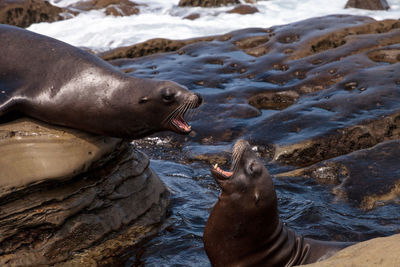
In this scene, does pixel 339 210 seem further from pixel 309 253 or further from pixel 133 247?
pixel 133 247

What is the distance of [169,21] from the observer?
23.8m

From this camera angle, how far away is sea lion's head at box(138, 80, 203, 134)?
534 centimetres

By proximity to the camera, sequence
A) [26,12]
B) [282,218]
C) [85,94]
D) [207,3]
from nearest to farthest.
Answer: [85,94], [282,218], [26,12], [207,3]

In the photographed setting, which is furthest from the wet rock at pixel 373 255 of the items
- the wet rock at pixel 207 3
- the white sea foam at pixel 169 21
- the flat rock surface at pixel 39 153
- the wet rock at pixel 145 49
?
the wet rock at pixel 207 3

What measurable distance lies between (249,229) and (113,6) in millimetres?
23465

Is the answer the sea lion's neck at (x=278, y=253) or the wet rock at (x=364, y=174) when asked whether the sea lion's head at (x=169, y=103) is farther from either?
the wet rock at (x=364, y=174)

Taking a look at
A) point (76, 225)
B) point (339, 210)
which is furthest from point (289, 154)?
point (76, 225)

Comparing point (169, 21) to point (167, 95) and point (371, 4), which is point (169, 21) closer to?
point (371, 4)

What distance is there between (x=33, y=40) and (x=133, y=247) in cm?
246

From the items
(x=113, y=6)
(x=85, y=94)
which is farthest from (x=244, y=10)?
(x=85, y=94)

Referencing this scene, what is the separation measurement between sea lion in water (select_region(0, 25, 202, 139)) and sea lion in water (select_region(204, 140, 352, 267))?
2.75 feet

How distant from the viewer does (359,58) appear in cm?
1202

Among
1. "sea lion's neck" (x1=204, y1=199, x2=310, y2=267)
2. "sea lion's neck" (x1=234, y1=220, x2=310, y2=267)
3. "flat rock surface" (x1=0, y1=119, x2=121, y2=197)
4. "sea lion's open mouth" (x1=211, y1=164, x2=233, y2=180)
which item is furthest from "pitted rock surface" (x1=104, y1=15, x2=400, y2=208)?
"flat rock surface" (x1=0, y1=119, x2=121, y2=197)

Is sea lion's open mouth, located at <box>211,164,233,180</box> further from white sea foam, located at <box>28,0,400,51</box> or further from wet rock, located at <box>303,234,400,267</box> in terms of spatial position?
white sea foam, located at <box>28,0,400,51</box>
